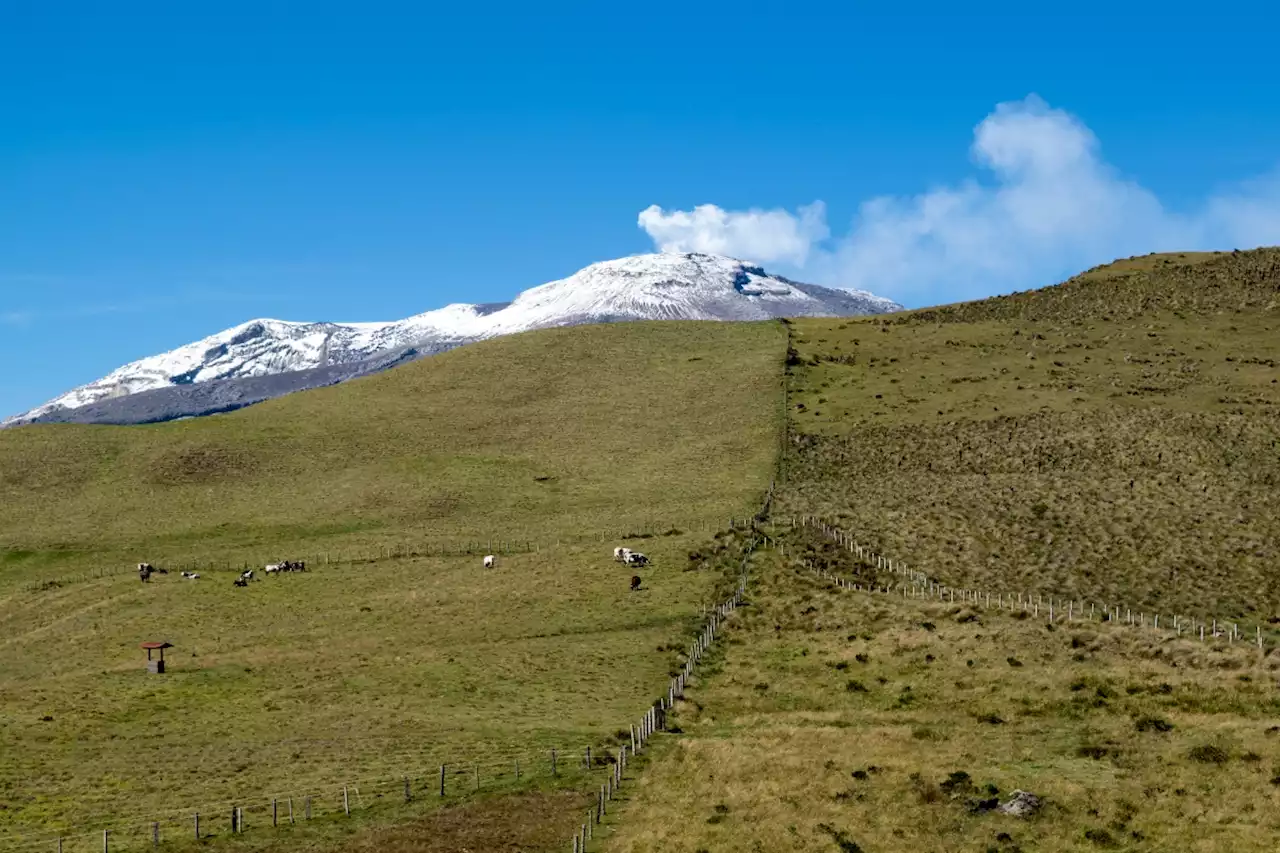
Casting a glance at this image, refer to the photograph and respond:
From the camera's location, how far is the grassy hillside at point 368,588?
4284cm

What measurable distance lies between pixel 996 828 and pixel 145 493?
89.6 meters

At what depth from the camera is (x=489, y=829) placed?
1379 inches

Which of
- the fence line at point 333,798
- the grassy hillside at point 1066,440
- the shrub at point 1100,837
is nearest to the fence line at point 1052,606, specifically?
the grassy hillside at point 1066,440

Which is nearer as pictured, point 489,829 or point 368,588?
point 489,829

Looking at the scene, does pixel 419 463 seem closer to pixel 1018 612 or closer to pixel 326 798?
pixel 1018 612

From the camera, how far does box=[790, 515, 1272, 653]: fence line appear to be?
180ft

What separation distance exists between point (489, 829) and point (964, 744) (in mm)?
14876

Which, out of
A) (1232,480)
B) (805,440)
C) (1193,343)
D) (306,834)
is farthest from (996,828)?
(1193,343)

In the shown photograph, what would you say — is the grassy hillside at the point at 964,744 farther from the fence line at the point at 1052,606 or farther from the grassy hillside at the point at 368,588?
the grassy hillside at the point at 368,588

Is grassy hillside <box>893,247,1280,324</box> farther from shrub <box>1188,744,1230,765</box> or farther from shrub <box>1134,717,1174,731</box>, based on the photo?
shrub <box>1188,744,1230,765</box>

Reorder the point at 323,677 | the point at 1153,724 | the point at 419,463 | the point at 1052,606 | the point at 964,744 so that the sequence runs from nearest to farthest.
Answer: the point at 1153,724 < the point at 964,744 < the point at 323,677 < the point at 1052,606 < the point at 419,463

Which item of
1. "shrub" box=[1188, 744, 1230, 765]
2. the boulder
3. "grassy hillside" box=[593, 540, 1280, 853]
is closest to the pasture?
"grassy hillside" box=[593, 540, 1280, 853]

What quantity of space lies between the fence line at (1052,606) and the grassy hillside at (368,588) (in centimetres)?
902

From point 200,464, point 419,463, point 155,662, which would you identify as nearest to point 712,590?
point 155,662
